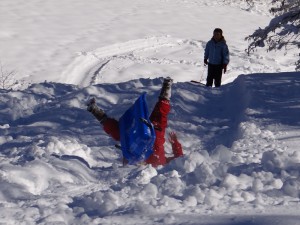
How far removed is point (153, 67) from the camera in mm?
21594

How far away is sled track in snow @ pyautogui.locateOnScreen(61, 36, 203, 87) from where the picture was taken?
20156 mm

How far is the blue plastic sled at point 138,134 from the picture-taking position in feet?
21.9

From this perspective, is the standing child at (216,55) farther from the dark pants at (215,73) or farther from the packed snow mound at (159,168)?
the packed snow mound at (159,168)

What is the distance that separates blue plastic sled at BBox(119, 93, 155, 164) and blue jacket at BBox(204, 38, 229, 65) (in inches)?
211

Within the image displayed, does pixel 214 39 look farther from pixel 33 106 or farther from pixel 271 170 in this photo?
pixel 271 170

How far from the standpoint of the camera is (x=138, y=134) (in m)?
6.70

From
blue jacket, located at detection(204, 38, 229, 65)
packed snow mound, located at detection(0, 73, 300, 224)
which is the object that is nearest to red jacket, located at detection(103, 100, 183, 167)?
packed snow mound, located at detection(0, 73, 300, 224)

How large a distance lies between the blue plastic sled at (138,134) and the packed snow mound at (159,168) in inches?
9.6

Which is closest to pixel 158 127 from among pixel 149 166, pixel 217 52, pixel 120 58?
pixel 149 166

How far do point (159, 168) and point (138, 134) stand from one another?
0.59 metres

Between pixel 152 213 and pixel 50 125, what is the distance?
4.82 metres

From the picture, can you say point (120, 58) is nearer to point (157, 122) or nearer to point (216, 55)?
point (216, 55)

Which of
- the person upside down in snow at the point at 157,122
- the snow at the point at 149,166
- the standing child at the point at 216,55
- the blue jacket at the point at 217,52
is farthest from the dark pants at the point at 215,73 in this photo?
the person upside down in snow at the point at 157,122

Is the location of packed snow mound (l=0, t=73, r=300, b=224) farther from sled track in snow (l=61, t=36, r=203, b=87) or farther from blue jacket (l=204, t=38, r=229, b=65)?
sled track in snow (l=61, t=36, r=203, b=87)
